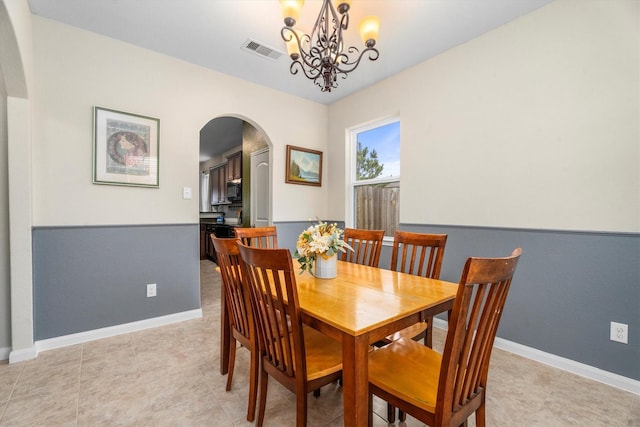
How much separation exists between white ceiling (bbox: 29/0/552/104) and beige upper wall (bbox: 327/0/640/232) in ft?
0.82

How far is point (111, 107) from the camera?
2520 millimetres

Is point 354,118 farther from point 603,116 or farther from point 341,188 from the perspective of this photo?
point 603,116

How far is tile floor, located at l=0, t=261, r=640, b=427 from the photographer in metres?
1.53

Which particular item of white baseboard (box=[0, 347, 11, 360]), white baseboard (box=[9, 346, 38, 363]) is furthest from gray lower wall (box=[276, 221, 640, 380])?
white baseboard (box=[0, 347, 11, 360])

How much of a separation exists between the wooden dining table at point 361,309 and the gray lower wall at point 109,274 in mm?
1713

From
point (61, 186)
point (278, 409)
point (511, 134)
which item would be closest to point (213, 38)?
point (61, 186)

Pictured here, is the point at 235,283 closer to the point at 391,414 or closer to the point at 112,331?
the point at 391,414

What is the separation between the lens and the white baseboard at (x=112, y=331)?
2.27 meters

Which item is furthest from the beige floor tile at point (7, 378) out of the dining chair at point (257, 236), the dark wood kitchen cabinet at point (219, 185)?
the dark wood kitchen cabinet at point (219, 185)

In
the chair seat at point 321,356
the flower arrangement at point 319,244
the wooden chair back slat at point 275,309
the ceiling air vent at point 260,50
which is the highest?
the ceiling air vent at point 260,50

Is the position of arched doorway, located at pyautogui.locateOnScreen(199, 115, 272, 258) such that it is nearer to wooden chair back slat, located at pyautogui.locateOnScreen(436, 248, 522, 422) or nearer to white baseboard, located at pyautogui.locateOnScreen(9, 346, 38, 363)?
white baseboard, located at pyautogui.locateOnScreen(9, 346, 38, 363)

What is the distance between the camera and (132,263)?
263 cm

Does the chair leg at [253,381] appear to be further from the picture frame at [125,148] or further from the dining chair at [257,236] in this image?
the picture frame at [125,148]

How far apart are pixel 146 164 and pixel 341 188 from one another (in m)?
2.26
